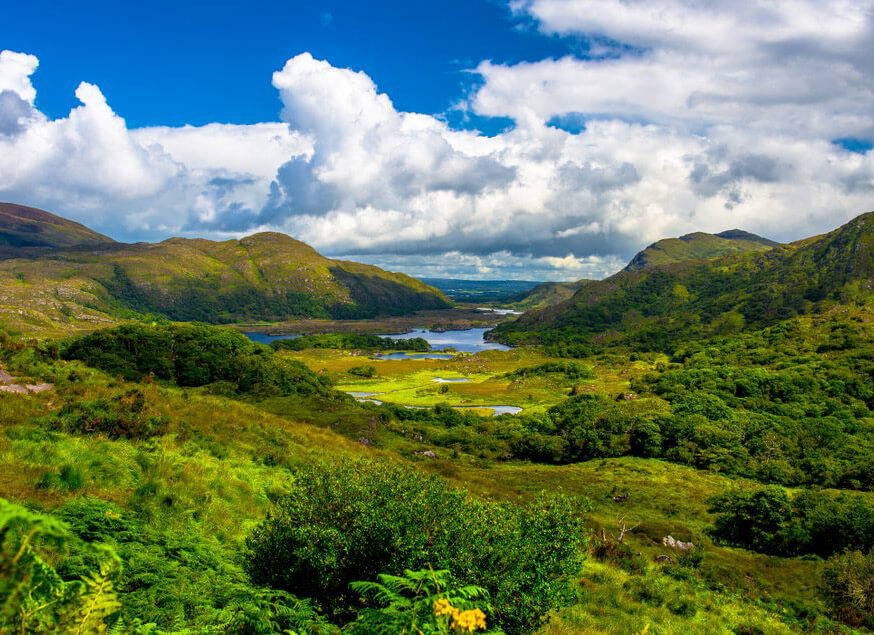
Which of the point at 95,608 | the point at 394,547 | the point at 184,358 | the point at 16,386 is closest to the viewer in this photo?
the point at 95,608

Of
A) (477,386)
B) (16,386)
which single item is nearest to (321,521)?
(16,386)

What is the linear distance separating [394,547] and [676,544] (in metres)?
35.8

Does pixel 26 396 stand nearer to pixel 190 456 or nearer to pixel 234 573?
pixel 190 456

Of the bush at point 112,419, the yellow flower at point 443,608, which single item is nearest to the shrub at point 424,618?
the yellow flower at point 443,608

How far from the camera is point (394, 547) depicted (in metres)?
10.1

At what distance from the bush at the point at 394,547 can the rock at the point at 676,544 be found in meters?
30.3

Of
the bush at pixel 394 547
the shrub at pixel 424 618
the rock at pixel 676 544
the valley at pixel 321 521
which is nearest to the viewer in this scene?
the shrub at pixel 424 618

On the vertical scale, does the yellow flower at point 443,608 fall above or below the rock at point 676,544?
above

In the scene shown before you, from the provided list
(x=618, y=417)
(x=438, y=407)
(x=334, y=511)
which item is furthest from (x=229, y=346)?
(x=334, y=511)

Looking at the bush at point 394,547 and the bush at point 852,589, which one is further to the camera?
the bush at point 852,589

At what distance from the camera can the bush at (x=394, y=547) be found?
32.9 feet

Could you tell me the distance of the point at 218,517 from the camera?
1496cm

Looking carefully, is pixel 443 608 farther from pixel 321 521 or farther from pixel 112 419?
pixel 112 419

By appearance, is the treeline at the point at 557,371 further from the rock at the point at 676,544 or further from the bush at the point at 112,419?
the bush at the point at 112,419
